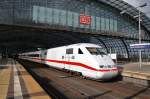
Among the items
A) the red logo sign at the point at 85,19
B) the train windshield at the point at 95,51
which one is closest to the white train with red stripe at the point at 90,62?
the train windshield at the point at 95,51

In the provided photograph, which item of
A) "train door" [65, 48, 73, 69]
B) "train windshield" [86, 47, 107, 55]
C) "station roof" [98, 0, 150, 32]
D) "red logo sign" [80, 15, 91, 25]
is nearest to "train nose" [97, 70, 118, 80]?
"train windshield" [86, 47, 107, 55]

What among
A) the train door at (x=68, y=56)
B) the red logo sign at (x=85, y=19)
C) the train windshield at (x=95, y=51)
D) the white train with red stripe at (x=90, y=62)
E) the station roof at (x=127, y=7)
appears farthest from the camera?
the station roof at (x=127, y=7)

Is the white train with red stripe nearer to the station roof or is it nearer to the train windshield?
the train windshield

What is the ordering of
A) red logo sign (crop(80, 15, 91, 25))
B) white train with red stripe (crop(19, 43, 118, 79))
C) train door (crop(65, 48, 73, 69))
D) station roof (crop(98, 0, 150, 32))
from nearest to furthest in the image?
white train with red stripe (crop(19, 43, 118, 79)) → train door (crop(65, 48, 73, 69)) → red logo sign (crop(80, 15, 91, 25)) → station roof (crop(98, 0, 150, 32))

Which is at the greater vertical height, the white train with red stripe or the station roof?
the station roof

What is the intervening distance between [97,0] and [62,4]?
970 cm

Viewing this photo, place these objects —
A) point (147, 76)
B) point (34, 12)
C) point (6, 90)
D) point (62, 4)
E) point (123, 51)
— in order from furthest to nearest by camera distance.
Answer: point (123, 51) → point (62, 4) → point (34, 12) → point (147, 76) → point (6, 90)

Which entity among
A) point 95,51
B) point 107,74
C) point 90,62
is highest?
point 95,51

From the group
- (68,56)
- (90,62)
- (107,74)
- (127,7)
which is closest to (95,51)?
(90,62)

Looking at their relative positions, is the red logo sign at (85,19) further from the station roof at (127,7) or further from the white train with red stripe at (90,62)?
the white train with red stripe at (90,62)

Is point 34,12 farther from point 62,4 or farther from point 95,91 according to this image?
point 95,91

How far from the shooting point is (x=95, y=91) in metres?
15.0

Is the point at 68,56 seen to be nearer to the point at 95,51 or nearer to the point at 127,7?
the point at 95,51

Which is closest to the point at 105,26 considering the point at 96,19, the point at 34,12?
the point at 96,19
